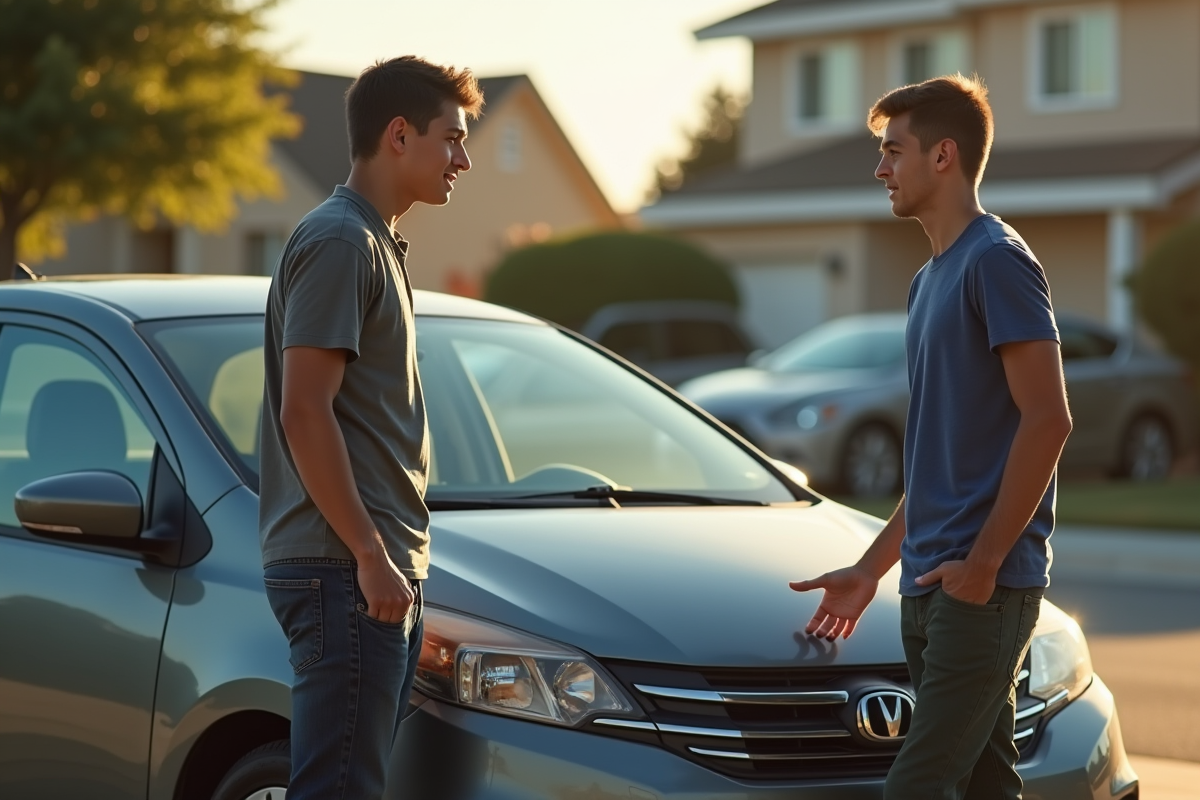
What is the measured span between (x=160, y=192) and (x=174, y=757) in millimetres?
29691

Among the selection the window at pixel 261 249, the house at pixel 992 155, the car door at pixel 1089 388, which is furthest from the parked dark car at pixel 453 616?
the window at pixel 261 249

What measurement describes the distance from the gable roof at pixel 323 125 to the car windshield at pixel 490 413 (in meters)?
35.0

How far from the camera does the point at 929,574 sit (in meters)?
3.54

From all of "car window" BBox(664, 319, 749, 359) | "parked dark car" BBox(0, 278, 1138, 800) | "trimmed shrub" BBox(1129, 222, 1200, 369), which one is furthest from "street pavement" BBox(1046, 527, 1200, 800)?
"car window" BBox(664, 319, 749, 359)

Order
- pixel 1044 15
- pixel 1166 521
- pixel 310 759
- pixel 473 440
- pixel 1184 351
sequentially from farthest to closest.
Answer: pixel 1044 15
pixel 1184 351
pixel 1166 521
pixel 473 440
pixel 310 759

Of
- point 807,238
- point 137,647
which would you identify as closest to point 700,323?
point 807,238

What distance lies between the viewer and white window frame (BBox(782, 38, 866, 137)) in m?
30.9

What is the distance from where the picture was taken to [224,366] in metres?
4.67

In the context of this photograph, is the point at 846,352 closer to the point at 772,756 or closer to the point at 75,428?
the point at 75,428

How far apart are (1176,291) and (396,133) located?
17387mm

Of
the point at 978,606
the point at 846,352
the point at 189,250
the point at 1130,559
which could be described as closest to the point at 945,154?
A: the point at 978,606

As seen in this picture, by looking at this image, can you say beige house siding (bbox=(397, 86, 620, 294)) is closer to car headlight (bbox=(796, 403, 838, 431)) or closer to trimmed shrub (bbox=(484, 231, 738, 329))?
trimmed shrub (bbox=(484, 231, 738, 329))

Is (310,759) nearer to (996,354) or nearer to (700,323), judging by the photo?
(996,354)

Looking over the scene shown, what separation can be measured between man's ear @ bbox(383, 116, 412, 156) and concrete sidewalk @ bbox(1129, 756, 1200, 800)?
364 cm
